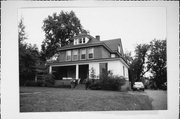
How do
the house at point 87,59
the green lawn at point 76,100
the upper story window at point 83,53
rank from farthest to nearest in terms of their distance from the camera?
1. the upper story window at point 83,53
2. the house at point 87,59
3. the green lawn at point 76,100

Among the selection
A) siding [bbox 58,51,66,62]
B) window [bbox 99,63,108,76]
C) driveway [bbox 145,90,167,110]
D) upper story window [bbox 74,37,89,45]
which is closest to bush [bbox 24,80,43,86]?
siding [bbox 58,51,66,62]

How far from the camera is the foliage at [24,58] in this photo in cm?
488

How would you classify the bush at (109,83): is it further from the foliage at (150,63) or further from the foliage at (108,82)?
the foliage at (150,63)

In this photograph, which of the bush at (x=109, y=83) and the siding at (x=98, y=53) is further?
the siding at (x=98, y=53)

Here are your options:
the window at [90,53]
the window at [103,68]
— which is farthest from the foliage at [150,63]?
the window at [90,53]

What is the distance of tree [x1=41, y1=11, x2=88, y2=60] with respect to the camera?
5.00 meters

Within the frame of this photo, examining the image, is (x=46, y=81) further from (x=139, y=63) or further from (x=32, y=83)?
(x=139, y=63)

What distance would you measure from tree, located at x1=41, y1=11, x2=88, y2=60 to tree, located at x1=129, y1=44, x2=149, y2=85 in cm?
140

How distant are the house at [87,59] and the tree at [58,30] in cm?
14

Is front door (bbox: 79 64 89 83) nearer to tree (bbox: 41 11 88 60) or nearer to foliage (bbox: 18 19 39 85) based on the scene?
tree (bbox: 41 11 88 60)

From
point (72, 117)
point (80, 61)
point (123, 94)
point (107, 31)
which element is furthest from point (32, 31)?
point (123, 94)

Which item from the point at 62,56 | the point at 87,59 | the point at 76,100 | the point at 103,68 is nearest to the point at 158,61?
the point at 103,68

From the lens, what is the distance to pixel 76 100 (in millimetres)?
4867

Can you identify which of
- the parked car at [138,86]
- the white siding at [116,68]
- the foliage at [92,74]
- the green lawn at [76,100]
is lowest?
the green lawn at [76,100]
